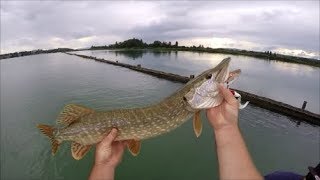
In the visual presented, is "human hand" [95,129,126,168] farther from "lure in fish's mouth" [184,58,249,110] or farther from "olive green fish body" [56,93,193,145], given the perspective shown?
"lure in fish's mouth" [184,58,249,110]

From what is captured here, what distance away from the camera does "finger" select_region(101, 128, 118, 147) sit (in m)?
3.46

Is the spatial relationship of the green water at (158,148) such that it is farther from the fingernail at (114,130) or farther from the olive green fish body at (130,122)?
the fingernail at (114,130)

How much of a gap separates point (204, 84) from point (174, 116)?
2.54 ft

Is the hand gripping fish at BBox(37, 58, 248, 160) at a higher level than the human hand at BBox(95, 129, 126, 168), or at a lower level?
higher

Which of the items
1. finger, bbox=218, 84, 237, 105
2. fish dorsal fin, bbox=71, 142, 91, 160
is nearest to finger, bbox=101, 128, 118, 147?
fish dorsal fin, bbox=71, 142, 91, 160

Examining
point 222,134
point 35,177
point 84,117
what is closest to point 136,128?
point 84,117

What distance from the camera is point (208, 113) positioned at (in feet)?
8.36

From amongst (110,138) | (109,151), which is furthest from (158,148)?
(109,151)

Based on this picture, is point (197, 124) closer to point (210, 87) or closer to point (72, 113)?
point (210, 87)

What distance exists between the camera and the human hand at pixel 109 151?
3.29m

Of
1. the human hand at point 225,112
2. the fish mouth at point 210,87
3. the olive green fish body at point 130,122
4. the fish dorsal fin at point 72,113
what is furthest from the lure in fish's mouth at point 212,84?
the fish dorsal fin at point 72,113

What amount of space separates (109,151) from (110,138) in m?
0.18

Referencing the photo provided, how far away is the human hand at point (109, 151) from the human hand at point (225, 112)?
4.36 ft

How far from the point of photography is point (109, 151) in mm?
3375
